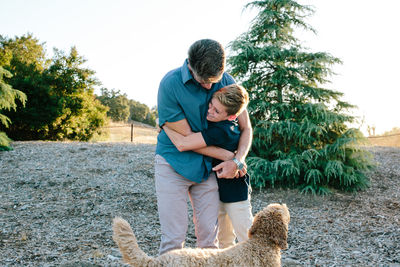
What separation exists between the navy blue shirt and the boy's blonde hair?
0.39 feet

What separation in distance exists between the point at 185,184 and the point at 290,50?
5860mm

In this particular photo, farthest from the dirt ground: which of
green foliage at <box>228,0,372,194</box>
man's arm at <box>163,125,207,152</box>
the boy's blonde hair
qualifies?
the boy's blonde hair

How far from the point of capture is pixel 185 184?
7.70 feet

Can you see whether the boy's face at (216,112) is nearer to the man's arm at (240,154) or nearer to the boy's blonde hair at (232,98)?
the boy's blonde hair at (232,98)

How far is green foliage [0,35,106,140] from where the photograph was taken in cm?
1220

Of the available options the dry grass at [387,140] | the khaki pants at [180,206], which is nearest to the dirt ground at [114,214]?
the khaki pants at [180,206]

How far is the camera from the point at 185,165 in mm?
2268

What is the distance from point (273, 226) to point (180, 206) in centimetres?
68

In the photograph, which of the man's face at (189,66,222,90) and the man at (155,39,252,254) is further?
the man at (155,39,252,254)

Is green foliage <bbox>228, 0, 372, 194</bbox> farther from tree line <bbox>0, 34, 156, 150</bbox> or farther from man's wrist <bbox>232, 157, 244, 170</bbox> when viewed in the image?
tree line <bbox>0, 34, 156, 150</bbox>

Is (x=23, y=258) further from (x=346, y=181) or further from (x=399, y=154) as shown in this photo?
(x=399, y=154)

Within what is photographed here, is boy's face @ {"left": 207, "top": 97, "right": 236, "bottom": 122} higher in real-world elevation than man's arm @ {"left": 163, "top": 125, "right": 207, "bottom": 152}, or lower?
higher

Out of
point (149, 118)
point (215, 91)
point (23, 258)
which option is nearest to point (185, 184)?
point (215, 91)

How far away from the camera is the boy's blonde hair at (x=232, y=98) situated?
2195 millimetres
